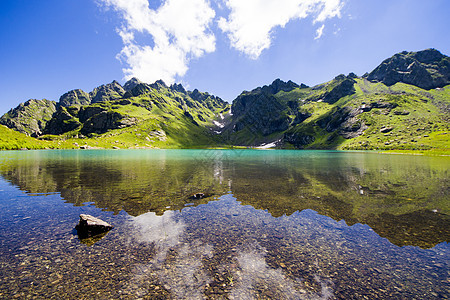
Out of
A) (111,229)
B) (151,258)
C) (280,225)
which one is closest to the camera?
(151,258)

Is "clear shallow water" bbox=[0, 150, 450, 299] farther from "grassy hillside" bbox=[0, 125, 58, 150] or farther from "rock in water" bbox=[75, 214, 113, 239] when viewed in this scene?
"grassy hillside" bbox=[0, 125, 58, 150]

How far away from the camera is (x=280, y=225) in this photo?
16.5 meters

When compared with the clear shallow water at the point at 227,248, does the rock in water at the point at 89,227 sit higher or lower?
higher

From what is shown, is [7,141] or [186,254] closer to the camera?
[186,254]

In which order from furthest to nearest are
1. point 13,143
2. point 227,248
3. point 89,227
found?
point 13,143, point 89,227, point 227,248

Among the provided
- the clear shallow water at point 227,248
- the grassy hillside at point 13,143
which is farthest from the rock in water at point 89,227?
the grassy hillside at point 13,143

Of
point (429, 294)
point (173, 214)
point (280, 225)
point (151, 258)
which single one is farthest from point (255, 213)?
point (429, 294)

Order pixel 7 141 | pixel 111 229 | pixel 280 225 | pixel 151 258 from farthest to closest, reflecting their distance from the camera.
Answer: pixel 7 141
pixel 280 225
pixel 111 229
pixel 151 258

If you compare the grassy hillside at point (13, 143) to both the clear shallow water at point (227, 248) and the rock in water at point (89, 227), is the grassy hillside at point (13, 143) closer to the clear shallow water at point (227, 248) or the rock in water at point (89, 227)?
the clear shallow water at point (227, 248)

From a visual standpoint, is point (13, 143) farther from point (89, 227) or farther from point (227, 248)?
point (227, 248)

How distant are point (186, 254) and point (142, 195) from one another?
15977mm

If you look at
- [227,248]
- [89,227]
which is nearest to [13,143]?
[89,227]

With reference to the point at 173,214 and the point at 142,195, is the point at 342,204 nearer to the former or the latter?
the point at 173,214

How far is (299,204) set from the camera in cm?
2230
